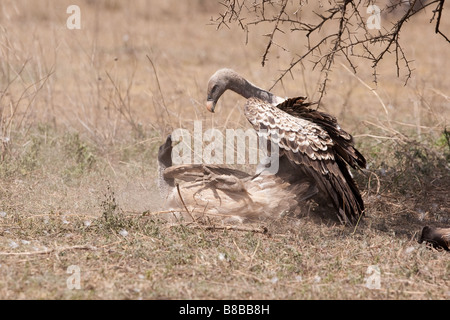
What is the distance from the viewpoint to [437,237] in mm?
4617

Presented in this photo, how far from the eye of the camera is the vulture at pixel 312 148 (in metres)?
4.82

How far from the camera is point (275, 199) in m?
4.91

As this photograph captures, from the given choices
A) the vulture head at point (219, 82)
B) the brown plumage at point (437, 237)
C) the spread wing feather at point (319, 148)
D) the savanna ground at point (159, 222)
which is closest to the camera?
A: the savanna ground at point (159, 222)

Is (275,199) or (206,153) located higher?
(206,153)

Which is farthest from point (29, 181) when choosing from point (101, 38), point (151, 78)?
point (101, 38)

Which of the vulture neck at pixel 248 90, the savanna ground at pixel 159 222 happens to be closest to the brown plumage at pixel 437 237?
the savanna ground at pixel 159 222

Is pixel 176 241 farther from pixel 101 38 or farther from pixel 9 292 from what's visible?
pixel 101 38

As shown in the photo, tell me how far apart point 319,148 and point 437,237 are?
3.19ft

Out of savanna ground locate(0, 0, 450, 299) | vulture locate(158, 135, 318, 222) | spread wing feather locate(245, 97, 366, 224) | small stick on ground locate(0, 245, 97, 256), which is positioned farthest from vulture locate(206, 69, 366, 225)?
small stick on ground locate(0, 245, 97, 256)

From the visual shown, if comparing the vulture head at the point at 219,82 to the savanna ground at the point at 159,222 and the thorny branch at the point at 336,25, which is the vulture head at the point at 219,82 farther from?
the savanna ground at the point at 159,222

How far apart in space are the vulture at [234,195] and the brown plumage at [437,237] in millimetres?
813

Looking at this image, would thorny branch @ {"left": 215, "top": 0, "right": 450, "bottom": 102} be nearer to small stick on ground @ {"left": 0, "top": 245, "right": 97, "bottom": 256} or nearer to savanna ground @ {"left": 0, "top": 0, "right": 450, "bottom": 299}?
savanna ground @ {"left": 0, "top": 0, "right": 450, "bottom": 299}

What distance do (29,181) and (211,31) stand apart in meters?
7.91

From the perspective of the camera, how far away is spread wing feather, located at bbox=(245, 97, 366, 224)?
190 inches
